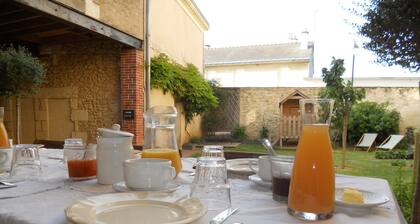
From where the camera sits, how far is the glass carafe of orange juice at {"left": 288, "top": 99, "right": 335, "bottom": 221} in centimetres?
74

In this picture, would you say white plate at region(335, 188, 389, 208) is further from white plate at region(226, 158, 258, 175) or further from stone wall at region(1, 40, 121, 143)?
stone wall at region(1, 40, 121, 143)

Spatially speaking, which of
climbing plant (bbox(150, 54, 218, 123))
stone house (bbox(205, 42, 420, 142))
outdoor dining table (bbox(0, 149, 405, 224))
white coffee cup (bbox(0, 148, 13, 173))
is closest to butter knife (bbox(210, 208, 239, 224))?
outdoor dining table (bbox(0, 149, 405, 224))

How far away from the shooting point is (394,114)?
7570 millimetres

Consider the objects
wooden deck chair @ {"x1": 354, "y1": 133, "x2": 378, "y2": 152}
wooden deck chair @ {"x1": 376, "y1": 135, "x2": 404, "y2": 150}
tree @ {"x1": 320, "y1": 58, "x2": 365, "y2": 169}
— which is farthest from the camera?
wooden deck chair @ {"x1": 354, "y1": 133, "x2": 378, "y2": 152}

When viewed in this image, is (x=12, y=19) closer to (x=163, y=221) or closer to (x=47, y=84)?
(x=47, y=84)

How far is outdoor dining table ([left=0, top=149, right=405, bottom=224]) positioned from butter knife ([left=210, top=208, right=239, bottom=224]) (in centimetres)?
1

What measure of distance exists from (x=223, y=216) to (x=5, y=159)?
1.03 meters

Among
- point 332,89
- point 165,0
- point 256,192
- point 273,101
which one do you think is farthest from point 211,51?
point 256,192

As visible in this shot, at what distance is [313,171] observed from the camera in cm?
75

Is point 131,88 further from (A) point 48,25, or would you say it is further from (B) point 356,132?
(B) point 356,132

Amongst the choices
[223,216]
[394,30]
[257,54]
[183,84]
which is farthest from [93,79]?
[257,54]

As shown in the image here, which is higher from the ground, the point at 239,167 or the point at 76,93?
the point at 76,93

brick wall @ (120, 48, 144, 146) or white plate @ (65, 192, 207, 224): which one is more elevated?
brick wall @ (120, 48, 144, 146)

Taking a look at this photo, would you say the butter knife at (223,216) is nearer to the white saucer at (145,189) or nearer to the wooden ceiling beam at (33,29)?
the white saucer at (145,189)
